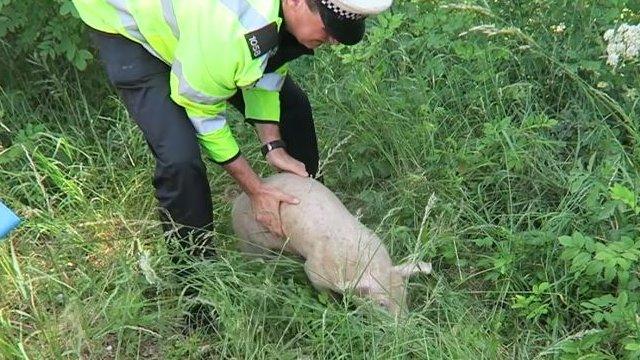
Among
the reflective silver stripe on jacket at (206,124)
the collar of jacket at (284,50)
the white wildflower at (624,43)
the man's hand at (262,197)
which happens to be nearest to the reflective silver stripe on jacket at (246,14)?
the collar of jacket at (284,50)

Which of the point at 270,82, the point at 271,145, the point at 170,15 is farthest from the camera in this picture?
the point at 271,145

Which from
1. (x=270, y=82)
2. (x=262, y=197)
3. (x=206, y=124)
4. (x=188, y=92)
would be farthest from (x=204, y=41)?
(x=262, y=197)

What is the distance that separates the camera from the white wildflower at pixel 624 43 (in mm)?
3061

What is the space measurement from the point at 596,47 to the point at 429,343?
1634 mm

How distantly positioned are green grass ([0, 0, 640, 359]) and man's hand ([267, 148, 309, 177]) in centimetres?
15

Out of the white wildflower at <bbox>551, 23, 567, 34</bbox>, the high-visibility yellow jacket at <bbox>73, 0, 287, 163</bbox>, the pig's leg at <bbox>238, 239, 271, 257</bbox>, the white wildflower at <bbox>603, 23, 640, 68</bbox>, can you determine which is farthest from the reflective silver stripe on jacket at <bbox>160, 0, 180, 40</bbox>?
the white wildflower at <bbox>551, 23, 567, 34</bbox>

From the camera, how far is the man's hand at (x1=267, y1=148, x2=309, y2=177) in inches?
125

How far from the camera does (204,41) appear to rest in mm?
2592

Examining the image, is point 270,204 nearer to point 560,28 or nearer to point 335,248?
point 335,248

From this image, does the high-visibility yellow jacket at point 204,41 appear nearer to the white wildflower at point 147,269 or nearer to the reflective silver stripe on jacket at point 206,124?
the reflective silver stripe on jacket at point 206,124

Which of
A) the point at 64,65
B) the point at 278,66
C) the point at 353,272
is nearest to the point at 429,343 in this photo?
the point at 353,272

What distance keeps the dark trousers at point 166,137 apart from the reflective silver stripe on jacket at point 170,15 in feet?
0.74

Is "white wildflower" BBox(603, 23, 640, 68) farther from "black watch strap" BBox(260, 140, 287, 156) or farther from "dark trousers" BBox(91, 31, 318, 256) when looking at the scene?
"dark trousers" BBox(91, 31, 318, 256)

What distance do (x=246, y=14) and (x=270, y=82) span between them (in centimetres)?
50
